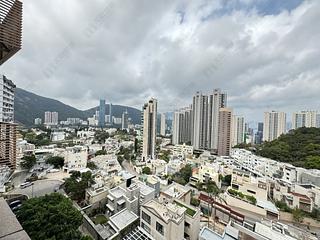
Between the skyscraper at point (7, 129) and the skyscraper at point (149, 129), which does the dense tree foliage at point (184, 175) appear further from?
the skyscraper at point (7, 129)

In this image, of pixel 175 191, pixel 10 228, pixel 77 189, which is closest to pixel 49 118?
pixel 77 189

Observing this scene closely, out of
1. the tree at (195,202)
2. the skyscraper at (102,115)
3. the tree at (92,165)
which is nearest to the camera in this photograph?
the tree at (195,202)

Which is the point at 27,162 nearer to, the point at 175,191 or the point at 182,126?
the point at 175,191

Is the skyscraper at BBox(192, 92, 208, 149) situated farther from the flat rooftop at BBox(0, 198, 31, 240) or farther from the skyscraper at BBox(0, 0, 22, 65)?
the skyscraper at BBox(0, 0, 22, 65)

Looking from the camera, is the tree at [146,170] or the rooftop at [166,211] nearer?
the rooftop at [166,211]

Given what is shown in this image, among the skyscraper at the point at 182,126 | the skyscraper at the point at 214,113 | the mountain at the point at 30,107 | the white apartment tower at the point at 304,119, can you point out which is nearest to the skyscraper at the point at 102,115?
the mountain at the point at 30,107

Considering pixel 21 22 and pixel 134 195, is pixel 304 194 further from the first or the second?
pixel 21 22
